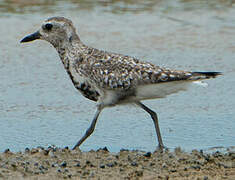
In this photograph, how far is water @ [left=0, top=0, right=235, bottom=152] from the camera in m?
7.92

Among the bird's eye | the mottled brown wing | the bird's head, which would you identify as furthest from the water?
the bird's eye

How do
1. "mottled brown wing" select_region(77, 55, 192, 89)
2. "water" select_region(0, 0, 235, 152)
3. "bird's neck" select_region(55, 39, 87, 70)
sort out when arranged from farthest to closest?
"water" select_region(0, 0, 235, 152) → "bird's neck" select_region(55, 39, 87, 70) → "mottled brown wing" select_region(77, 55, 192, 89)

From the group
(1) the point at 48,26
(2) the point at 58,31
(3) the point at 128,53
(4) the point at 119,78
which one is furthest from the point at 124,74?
(3) the point at 128,53

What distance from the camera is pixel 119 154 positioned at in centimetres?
685

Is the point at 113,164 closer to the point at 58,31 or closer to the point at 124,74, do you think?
the point at 124,74

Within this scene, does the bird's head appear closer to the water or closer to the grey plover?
the grey plover

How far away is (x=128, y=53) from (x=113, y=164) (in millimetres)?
5167

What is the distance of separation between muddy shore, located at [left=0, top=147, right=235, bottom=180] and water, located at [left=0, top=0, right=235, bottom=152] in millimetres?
701

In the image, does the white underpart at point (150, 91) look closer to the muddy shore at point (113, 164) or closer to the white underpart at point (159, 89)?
the white underpart at point (159, 89)

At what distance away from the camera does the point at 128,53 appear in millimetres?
11375

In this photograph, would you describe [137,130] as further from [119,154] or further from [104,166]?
[104,166]

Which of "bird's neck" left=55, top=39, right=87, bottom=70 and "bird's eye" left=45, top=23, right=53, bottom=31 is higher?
"bird's eye" left=45, top=23, right=53, bottom=31

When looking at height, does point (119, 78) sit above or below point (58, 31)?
below

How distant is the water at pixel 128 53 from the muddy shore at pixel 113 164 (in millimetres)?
701
